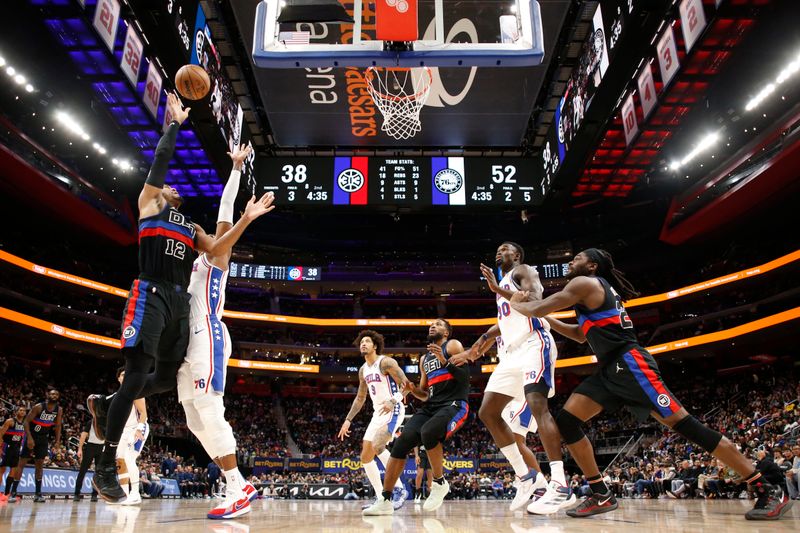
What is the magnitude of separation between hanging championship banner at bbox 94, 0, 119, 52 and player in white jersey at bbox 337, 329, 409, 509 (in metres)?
8.17

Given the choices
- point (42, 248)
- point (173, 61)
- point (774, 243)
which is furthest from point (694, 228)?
point (42, 248)

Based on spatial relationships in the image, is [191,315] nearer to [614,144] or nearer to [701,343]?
[614,144]

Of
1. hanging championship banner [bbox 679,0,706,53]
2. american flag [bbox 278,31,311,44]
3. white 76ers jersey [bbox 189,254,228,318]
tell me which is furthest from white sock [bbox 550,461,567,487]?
hanging championship banner [bbox 679,0,706,53]

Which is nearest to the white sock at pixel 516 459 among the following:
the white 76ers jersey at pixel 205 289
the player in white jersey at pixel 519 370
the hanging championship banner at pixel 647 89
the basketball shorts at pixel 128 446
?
the player in white jersey at pixel 519 370

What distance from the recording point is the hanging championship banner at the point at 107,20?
11086 millimetres

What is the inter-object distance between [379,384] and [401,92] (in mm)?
7553

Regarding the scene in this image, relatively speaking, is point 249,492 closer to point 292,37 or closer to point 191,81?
point 191,81

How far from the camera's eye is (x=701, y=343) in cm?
2806

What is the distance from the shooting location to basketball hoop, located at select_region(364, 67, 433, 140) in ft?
40.9

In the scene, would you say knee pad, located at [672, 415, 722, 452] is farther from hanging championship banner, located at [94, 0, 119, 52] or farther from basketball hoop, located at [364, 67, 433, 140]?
hanging championship banner, located at [94, 0, 119, 52]

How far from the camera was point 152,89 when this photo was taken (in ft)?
44.9

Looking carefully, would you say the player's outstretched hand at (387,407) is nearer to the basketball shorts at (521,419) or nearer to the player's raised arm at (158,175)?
the basketball shorts at (521,419)

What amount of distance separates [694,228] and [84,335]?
28.4 m

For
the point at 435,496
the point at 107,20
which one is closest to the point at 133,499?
the point at 435,496
